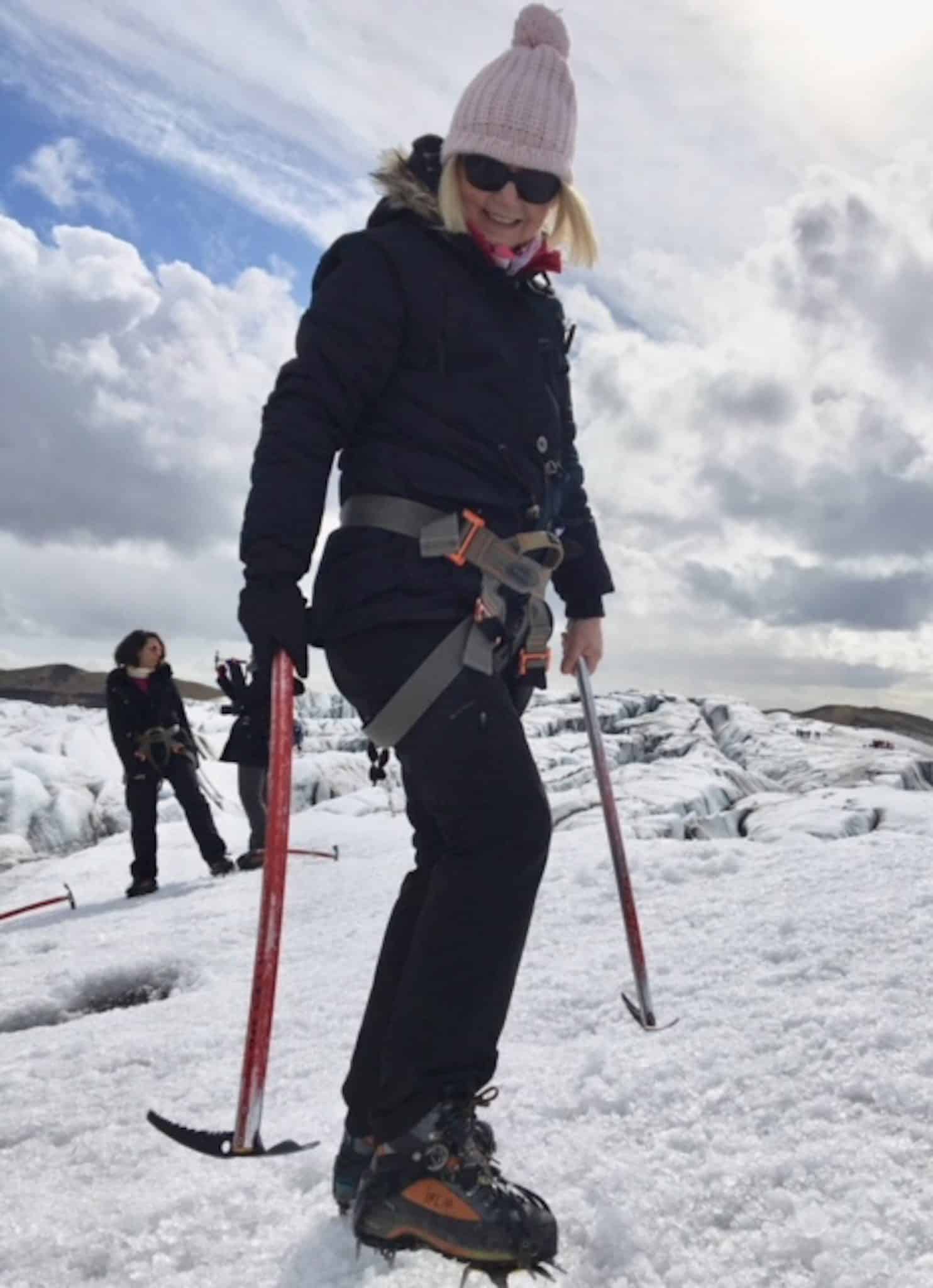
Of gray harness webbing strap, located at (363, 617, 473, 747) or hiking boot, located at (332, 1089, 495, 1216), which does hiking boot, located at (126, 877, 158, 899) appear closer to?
hiking boot, located at (332, 1089, 495, 1216)

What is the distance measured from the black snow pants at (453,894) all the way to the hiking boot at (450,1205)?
0.20 ft

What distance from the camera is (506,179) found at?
284cm

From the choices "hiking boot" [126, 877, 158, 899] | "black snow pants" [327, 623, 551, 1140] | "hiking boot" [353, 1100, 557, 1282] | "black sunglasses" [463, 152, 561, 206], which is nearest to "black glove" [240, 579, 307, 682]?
"black snow pants" [327, 623, 551, 1140]

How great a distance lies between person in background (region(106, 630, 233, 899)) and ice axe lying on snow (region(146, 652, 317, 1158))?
312 inches

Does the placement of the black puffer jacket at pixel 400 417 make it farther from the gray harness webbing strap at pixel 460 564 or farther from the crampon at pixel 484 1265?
the crampon at pixel 484 1265

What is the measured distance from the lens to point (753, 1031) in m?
3.14

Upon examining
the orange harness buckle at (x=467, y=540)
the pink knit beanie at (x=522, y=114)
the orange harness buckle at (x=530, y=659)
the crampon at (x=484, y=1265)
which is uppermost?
the pink knit beanie at (x=522, y=114)

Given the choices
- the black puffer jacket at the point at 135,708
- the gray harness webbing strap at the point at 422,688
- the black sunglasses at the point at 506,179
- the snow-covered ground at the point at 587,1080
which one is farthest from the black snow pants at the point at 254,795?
the black sunglasses at the point at 506,179

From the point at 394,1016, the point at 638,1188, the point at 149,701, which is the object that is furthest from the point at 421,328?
the point at 149,701

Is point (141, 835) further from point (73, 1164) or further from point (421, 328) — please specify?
point (421, 328)

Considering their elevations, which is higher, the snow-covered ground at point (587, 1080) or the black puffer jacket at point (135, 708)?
the black puffer jacket at point (135, 708)

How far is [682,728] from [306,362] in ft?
123

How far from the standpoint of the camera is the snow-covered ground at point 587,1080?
224cm

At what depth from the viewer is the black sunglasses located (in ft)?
9.29
